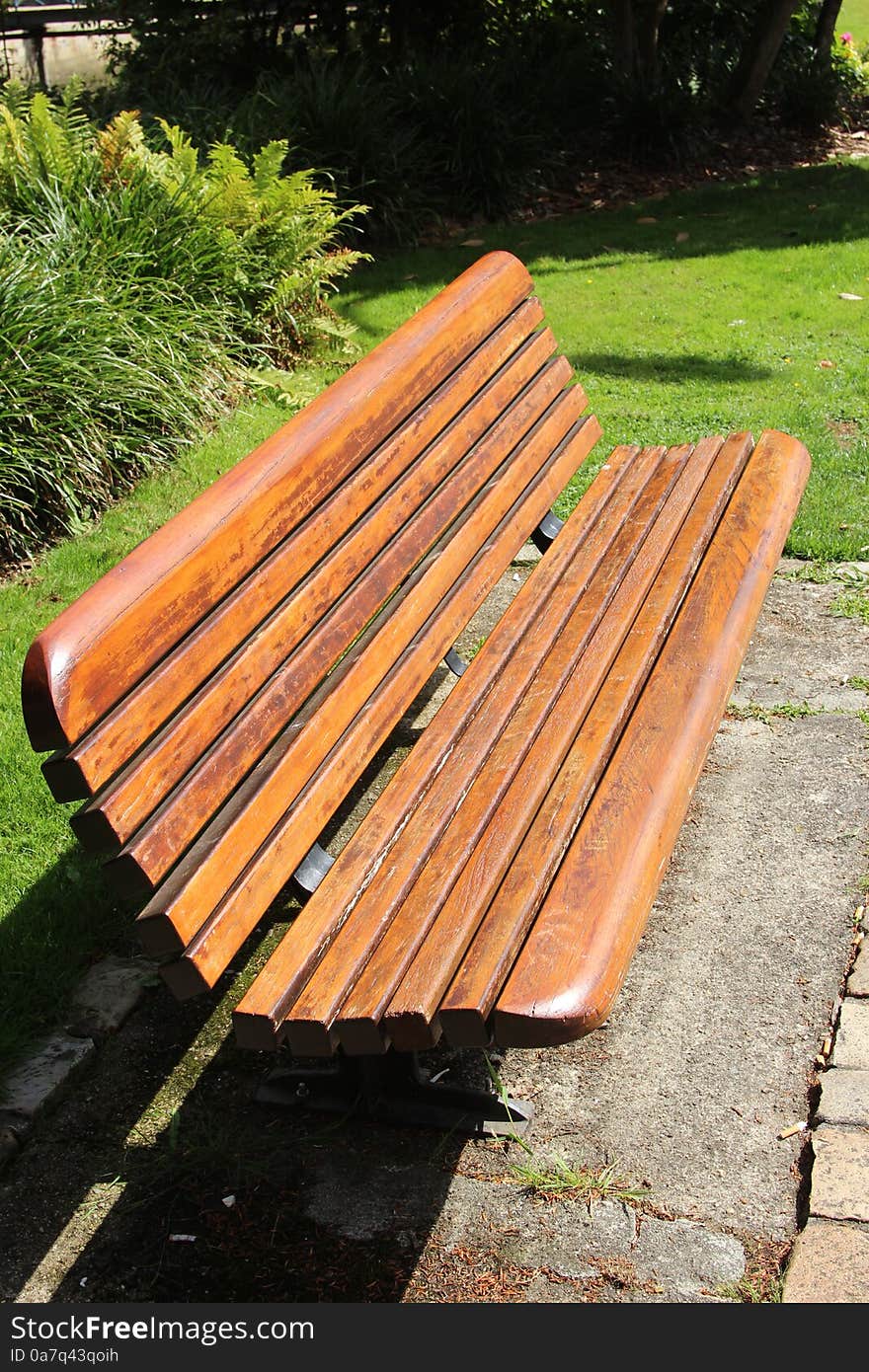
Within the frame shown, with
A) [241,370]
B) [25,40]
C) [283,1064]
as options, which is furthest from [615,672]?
[25,40]

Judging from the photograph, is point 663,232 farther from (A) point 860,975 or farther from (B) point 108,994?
(B) point 108,994

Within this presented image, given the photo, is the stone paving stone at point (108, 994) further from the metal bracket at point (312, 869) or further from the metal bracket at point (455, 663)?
the metal bracket at point (455, 663)

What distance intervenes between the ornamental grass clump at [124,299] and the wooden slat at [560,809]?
9.09 ft

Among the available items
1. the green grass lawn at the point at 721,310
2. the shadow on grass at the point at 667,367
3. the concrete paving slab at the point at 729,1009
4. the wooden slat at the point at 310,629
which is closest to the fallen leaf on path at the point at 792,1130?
the concrete paving slab at the point at 729,1009

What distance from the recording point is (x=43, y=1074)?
3.08 meters

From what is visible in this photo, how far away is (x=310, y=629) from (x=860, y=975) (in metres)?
1.45

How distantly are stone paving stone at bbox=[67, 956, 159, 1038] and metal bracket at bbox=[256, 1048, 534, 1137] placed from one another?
43cm

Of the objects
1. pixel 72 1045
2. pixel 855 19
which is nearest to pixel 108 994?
pixel 72 1045

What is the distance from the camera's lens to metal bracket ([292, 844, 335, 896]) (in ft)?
9.39

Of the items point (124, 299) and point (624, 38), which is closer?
point (124, 299)

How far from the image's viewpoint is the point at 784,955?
129 inches

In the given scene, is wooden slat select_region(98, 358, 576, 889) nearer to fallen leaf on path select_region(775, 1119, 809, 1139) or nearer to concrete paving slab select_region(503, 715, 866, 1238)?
concrete paving slab select_region(503, 715, 866, 1238)

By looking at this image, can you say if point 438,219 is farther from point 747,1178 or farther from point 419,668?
point 747,1178

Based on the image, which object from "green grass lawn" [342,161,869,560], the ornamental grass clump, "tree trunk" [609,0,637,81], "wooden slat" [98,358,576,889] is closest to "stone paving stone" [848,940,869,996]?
"wooden slat" [98,358,576,889]
